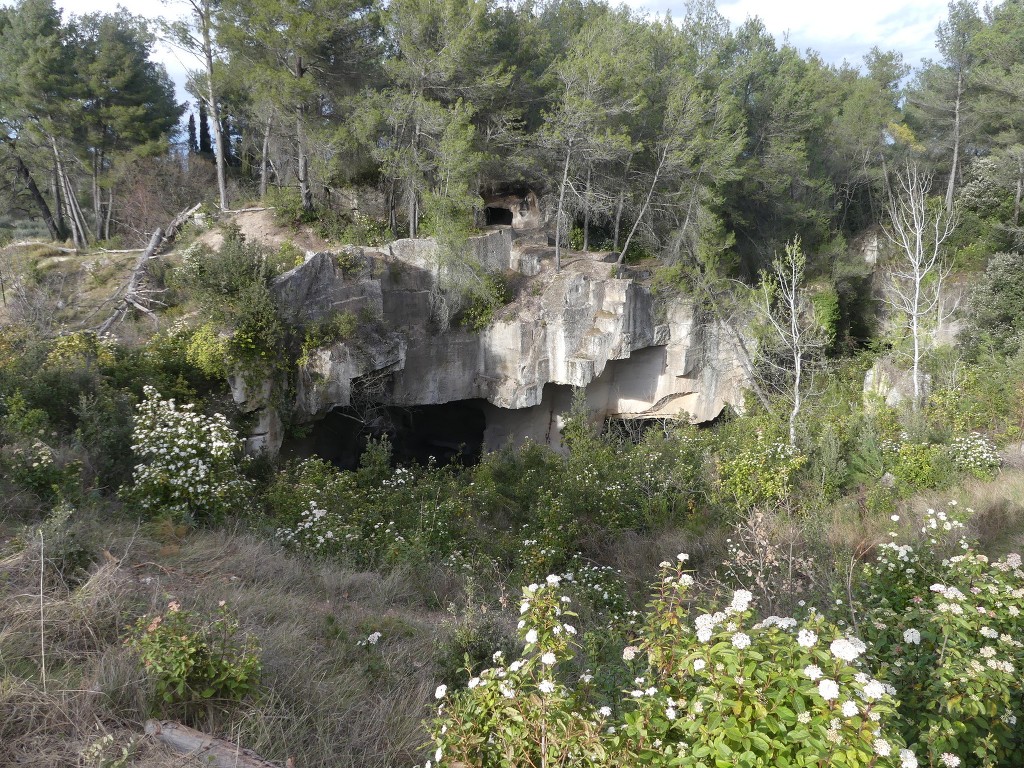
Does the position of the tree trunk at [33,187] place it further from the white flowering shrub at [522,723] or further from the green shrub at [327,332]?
the white flowering shrub at [522,723]

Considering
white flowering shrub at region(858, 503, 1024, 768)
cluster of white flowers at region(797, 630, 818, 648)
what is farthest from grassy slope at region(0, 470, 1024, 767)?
white flowering shrub at region(858, 503, 1024, 768)

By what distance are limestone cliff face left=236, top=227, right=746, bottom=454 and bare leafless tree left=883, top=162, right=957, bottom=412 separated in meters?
4.19

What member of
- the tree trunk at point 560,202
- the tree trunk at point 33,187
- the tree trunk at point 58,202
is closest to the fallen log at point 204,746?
the tree trunk at point 560,202

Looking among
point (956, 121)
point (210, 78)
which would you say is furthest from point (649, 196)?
point (956, 121)

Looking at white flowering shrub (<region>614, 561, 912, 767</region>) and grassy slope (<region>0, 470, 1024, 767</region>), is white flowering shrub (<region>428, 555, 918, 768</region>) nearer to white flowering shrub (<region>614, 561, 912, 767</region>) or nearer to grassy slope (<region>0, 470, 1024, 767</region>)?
white flowering shrub (<region>614, 561, 912, 767</region>)

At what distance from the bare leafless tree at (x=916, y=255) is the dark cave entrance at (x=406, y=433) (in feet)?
30.0

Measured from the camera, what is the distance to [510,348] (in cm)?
1389

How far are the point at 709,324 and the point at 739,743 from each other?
48.5 ft

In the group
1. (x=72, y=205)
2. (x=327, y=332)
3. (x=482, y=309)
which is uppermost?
(x=72, y=205)

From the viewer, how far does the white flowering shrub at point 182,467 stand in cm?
637

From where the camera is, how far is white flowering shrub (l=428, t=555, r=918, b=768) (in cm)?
160

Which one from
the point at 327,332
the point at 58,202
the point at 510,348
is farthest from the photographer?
the point at 58,202

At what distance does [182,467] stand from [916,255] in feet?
41.4

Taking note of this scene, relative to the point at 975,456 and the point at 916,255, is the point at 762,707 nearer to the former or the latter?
the point at 975,456
